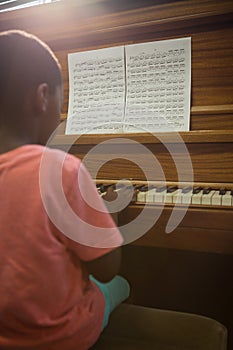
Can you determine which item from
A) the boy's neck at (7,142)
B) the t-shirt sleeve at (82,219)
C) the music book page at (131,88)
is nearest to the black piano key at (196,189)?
the music book page at (131,88)

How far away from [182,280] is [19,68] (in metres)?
1.17

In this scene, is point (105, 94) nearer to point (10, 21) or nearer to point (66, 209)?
point (10, 21)

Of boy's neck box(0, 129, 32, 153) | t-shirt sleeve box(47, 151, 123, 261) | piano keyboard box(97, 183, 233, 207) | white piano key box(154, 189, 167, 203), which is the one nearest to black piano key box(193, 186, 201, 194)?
piano keyboard box(97, 183, 233, 207)

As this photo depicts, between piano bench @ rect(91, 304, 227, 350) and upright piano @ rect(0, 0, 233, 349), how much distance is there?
20cm

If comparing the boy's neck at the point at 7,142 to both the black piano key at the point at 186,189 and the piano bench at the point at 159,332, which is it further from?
the black piano key at the point at 186,189

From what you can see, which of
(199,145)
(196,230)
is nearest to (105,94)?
(199,145)

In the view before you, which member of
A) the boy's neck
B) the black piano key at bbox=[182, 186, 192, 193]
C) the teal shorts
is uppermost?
the boy's neck

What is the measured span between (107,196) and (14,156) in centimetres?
38

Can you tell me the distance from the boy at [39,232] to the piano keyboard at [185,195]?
14.4 inches

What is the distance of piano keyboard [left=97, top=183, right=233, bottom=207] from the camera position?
3.53 feet

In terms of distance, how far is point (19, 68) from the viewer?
0.76 m

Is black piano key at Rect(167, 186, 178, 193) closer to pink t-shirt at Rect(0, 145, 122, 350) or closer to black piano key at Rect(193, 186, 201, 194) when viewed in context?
black piano key at Rect(193, 186, 201, 194)

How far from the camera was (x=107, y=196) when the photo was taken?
108 centimetres

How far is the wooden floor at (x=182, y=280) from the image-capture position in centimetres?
158
